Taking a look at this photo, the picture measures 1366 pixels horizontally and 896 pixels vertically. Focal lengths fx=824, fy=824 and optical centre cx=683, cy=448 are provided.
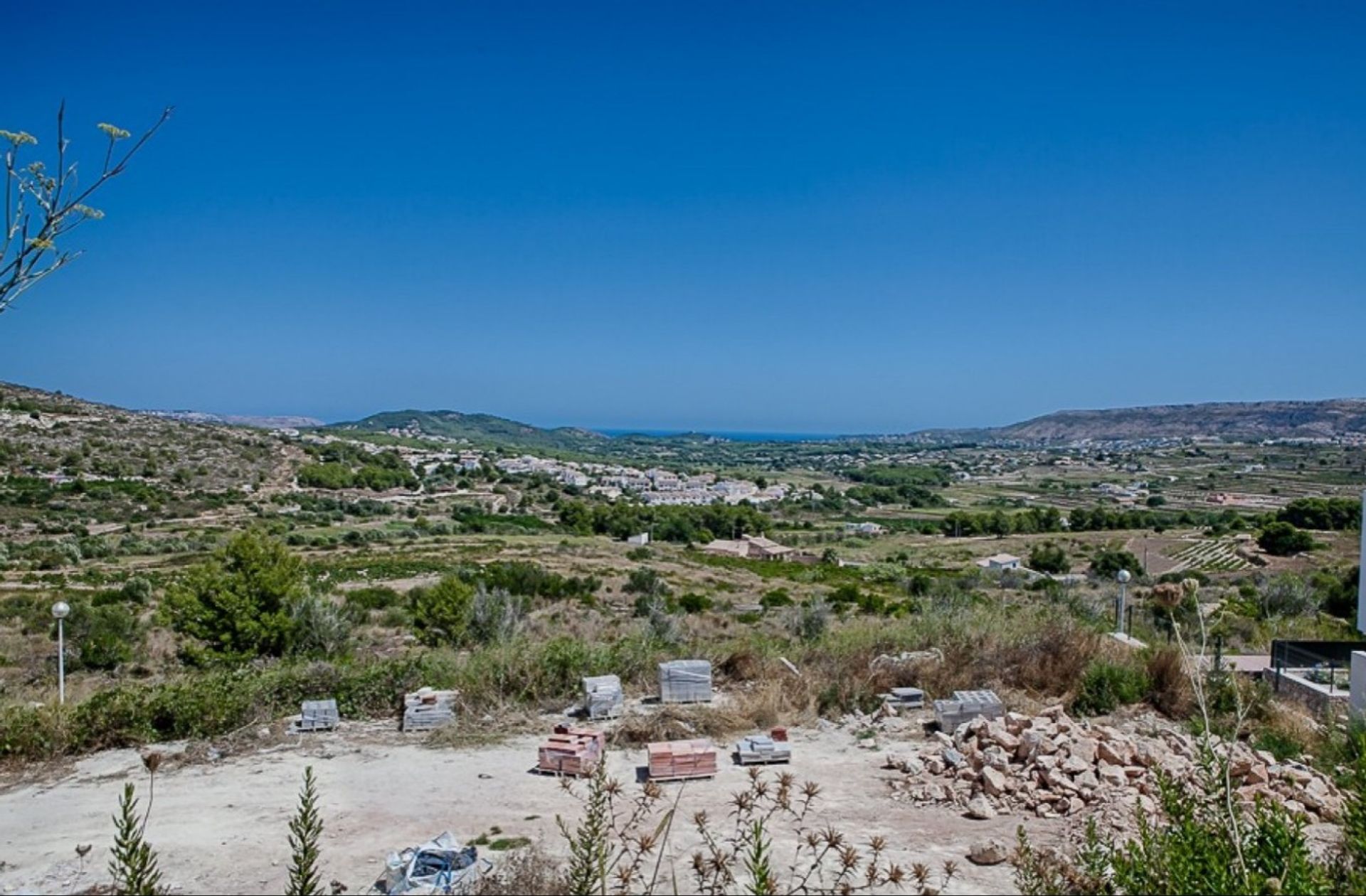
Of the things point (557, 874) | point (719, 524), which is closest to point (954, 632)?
point (557, 874)

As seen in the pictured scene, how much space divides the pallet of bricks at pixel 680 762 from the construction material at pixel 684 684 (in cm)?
236

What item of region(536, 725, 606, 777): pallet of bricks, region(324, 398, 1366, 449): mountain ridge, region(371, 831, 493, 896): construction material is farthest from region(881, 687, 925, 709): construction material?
region(324, 398, 1366, 449): mountain ridge

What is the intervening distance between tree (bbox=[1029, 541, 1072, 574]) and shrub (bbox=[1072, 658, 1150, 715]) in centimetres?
3251

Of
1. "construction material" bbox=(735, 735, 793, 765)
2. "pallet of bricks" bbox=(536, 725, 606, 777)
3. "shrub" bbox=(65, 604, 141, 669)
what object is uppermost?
"pallet of bricks" bbox=(536, 725, 606, 777)

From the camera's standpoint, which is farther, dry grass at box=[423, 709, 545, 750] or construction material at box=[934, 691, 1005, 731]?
construction material at box=[934, 691, 1005, 731]

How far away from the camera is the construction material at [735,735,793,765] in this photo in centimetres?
832

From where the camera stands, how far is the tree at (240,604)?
16.0 m

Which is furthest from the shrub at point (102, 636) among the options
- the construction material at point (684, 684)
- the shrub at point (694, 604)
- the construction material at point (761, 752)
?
the construction material at point (761, 752)

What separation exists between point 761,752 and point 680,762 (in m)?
0.96

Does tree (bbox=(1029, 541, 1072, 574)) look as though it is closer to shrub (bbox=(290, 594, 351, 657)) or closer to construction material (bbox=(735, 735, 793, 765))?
shrub (bbox=(290, 594, 351, 657))

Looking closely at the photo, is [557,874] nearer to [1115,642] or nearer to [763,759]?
[763,759]

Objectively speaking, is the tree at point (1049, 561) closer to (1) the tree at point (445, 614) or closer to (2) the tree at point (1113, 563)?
(2) the tree at point (1113, 563)

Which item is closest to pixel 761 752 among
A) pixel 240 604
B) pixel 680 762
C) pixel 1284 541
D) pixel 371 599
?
pixel 680 762

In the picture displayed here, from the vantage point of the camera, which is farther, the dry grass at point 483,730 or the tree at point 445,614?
the tree at point 445,614
